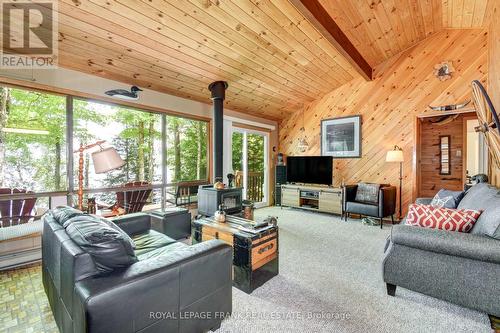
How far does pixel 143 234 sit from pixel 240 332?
1326 mm

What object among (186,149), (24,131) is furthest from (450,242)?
(24,131)

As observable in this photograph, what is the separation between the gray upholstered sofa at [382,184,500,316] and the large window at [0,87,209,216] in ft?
9.35

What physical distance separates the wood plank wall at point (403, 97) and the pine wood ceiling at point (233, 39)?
0.29 m

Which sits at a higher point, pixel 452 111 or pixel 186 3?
pixel 186 3

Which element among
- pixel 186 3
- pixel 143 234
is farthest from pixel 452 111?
pixel 143 234

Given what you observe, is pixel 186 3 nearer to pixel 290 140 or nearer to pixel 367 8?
pixel 367 8

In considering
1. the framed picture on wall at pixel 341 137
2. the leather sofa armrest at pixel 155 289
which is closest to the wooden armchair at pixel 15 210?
the leather sofa armrest at pixel 155 289

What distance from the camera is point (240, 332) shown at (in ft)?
5.30

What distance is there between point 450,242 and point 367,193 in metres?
3.04

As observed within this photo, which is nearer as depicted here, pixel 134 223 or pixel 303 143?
pixel 134 223

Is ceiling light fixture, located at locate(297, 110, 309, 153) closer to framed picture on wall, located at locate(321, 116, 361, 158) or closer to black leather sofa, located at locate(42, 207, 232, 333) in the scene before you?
framed picture on wall, located at locate(321, 116, 361, 158)

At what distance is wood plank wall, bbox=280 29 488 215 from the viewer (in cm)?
412

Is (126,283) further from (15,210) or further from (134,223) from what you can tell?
(15,210)

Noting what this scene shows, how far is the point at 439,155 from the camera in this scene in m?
5.84
